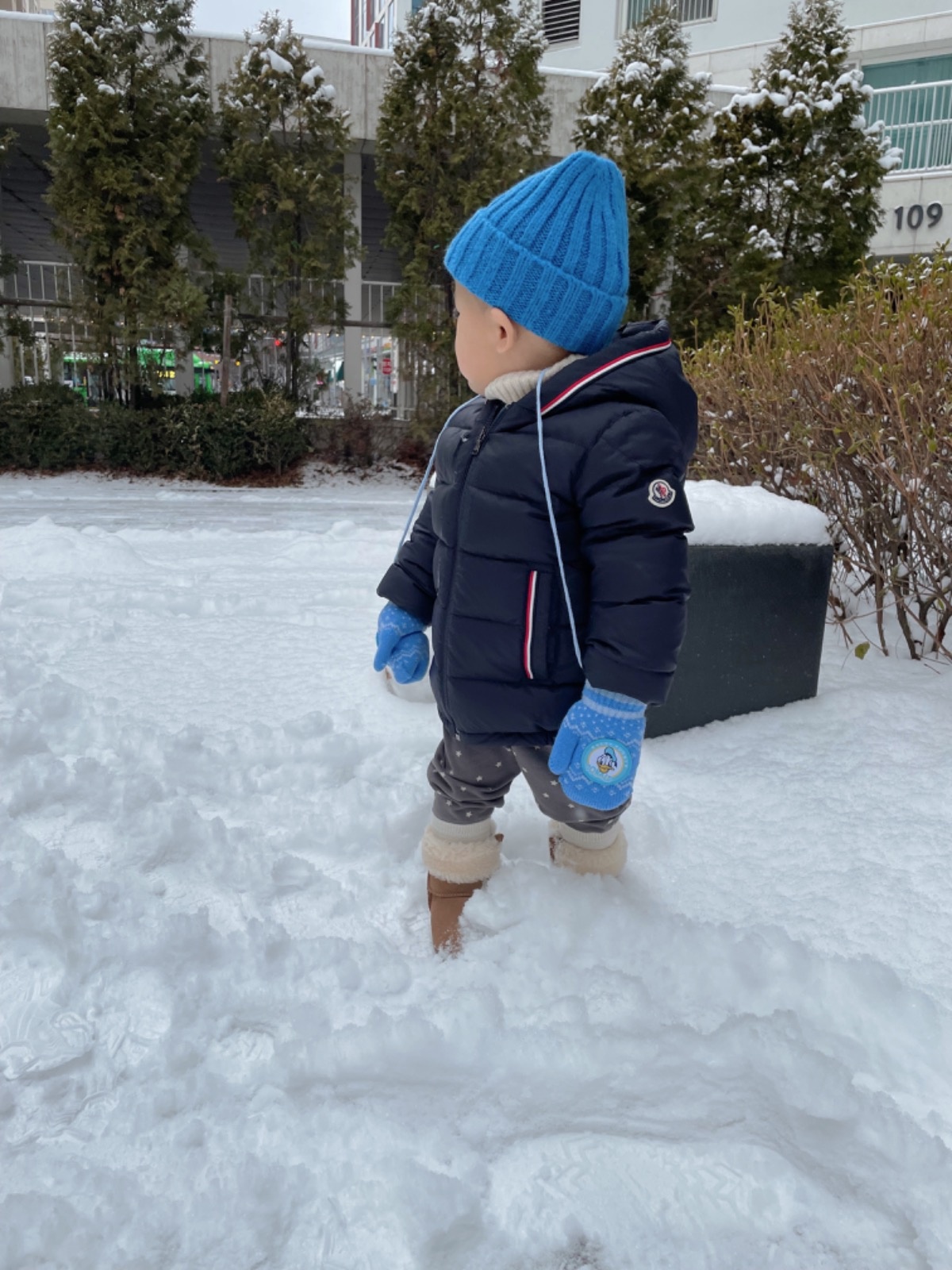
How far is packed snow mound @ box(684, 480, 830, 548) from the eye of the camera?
310 centimetres

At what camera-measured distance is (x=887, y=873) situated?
2373 mm

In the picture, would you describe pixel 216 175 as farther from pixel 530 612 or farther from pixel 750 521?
pixel 530 612

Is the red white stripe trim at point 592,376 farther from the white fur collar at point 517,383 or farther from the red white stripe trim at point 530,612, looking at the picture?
the red white stripe trim at point 530,612

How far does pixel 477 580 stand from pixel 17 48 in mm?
14837

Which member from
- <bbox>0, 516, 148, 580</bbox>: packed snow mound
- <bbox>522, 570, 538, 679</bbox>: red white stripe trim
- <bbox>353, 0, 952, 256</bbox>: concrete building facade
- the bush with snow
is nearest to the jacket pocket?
<bbox>522, 570, 538, 679</bbox>: red white stripe trim

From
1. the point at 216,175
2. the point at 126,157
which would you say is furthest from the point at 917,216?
the point at 126,157

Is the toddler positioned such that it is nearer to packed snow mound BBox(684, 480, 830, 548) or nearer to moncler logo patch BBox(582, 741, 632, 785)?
moncler logo patch BBox(582, 741, 632, 785)

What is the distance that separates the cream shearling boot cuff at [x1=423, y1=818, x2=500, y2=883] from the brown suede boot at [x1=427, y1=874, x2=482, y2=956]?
0.05 ft

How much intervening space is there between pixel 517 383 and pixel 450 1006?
122 cm

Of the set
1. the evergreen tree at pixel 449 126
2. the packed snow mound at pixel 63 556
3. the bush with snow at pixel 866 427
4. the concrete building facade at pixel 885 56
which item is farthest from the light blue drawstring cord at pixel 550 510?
the concrete building facade at pixel 885 56

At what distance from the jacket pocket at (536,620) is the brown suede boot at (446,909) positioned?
1.94ft

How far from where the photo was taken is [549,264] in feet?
5.49

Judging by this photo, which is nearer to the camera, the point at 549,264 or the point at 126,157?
the point at 549,264

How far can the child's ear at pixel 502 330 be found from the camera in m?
1.76
